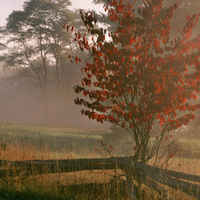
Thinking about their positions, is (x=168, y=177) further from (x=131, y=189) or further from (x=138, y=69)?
(x=138, y=69)

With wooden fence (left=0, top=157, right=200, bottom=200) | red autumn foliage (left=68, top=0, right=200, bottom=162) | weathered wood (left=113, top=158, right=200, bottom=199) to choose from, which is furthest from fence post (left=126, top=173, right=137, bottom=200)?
red autumn foliage (left=68, top=0, right=200, bottom=162)

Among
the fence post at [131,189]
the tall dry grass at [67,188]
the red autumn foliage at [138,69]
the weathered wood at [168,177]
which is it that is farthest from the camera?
the red autumn foliage at [138,69]

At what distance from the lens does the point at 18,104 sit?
58406 millimetres

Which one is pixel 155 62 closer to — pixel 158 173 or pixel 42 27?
pixel 158 173

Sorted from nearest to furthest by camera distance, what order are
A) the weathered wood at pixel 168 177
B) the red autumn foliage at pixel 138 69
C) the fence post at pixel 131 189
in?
the weathered wood at pixel 168 177 → the fence post at pixel 131 189 → the red autumn foliage at pixel 138 69

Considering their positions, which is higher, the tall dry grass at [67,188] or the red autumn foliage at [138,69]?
the red autumn foliage at [138,69]

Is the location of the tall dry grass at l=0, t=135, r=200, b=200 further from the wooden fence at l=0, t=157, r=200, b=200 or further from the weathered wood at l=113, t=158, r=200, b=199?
the weathered wood at l=113, t=158, r=200, b=199

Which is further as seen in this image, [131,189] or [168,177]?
[131,189]

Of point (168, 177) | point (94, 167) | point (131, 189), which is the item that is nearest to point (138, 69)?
point (168, 177)

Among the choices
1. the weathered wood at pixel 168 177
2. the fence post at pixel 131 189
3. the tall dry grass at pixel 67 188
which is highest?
the weathered wood at pixel 168 177

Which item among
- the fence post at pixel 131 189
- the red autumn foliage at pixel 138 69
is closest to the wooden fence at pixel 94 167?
the fence post at pixel 131 189

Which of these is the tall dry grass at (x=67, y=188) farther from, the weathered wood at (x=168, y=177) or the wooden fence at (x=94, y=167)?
the weathered wood at (x=168, y=177)

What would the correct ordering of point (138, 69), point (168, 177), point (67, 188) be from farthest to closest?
point (67, 188), point (138, 69), point (168, 177)

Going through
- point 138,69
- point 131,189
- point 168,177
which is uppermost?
point 138,69
